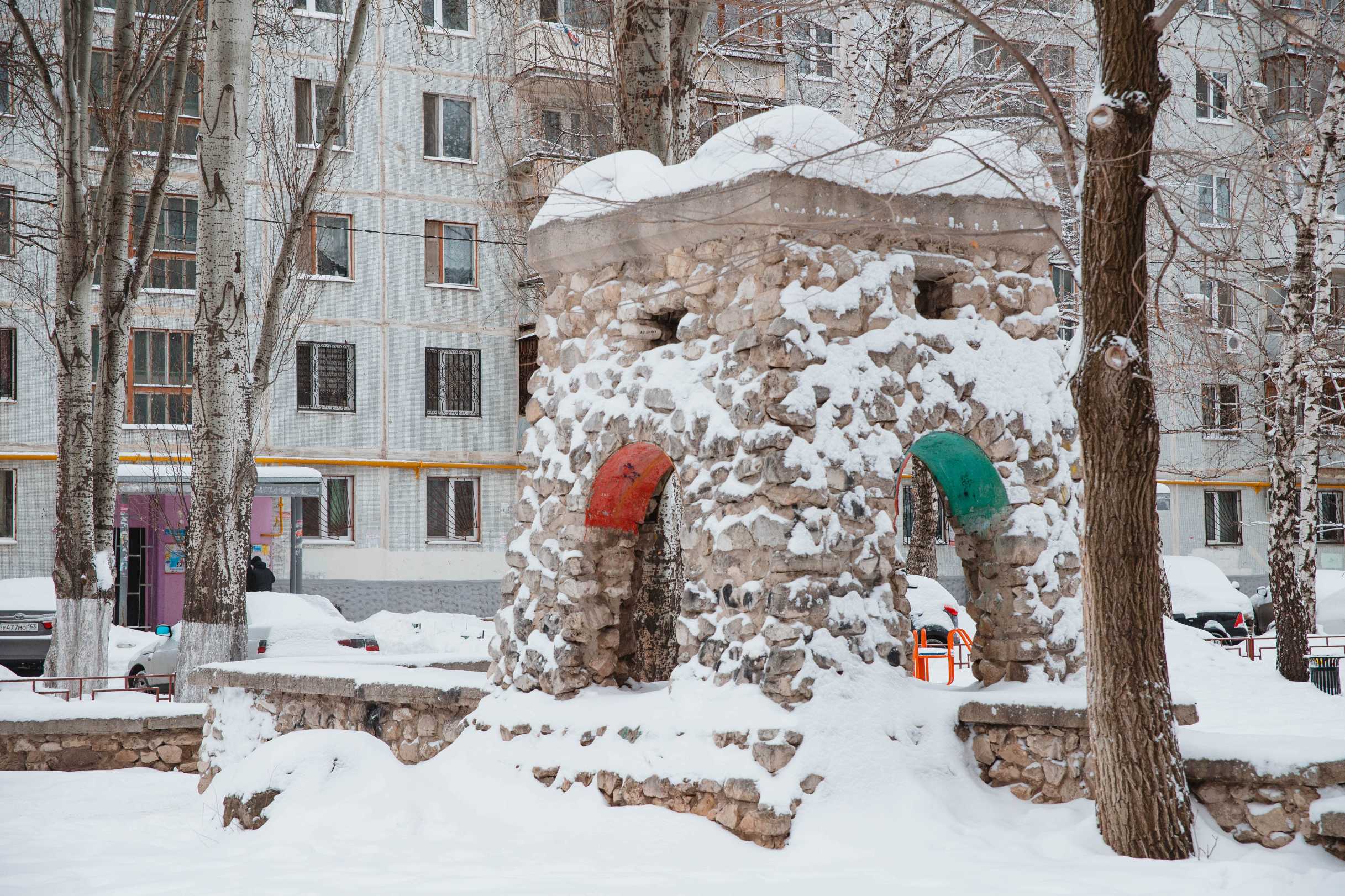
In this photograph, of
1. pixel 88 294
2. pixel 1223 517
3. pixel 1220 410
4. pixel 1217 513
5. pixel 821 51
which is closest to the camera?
pixel 88 294

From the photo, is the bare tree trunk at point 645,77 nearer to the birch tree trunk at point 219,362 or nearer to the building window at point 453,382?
the birch tree trunk at point 219,362

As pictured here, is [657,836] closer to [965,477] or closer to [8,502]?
[965,477]

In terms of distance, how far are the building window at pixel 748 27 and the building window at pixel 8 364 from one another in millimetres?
11889

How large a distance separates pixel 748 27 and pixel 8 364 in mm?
15135

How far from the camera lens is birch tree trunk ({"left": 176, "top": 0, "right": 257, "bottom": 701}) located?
35.4ft

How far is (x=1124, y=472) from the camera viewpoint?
5.36 metres

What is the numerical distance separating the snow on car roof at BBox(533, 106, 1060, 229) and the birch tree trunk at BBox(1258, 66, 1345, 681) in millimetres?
6948

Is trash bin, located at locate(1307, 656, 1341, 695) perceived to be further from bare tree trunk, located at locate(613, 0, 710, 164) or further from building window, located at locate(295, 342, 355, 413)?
building window, located at locate(295, 342, 355, 413)

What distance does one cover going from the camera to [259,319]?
21.5 m

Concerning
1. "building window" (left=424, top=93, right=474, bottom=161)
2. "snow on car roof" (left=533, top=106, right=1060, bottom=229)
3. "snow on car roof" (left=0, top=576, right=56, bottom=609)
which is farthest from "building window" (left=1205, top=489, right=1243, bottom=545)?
"snow on car roof" (left=533, top=106, right=1060, bottom=229)

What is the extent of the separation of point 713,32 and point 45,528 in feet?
41.9

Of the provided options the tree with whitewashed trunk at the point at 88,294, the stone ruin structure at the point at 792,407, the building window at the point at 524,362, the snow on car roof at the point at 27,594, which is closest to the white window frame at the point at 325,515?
the building window at the point at 524,362

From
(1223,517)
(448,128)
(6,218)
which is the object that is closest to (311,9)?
(448,128)

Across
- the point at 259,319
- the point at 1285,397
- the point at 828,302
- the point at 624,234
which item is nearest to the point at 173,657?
the point at 259,319
